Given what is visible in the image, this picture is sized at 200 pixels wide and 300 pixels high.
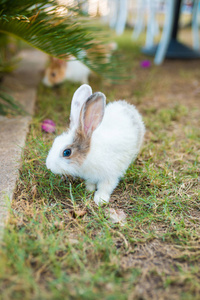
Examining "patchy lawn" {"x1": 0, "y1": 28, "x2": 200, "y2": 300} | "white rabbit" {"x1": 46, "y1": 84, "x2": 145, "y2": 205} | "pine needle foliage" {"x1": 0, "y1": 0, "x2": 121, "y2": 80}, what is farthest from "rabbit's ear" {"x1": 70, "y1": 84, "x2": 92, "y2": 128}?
"pine needle foliage" {"x1": 0, "y1": 0, "x2": 121, "y2": 80}

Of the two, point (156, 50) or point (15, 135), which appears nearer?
point (15, 135)

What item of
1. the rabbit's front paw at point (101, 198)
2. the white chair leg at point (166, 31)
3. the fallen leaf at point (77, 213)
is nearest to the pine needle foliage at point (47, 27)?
the rabbit's front paw at point (101, 198)

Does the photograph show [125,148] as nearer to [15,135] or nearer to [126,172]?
[126,172]

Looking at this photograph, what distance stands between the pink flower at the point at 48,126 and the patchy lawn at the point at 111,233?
0.19 ft

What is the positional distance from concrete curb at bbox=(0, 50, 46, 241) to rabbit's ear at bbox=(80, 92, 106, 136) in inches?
21.8

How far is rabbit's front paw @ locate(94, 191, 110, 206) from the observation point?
1.76m

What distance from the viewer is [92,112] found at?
171 cm

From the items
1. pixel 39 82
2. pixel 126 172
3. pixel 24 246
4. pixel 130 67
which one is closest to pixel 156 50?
pixel 130 67

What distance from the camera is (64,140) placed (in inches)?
69.4

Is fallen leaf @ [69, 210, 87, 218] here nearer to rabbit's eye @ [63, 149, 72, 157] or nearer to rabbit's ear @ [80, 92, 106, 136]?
rabbit's eye @ [63, 149, 72, 157]

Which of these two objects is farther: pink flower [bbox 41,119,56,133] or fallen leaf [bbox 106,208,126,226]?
pink flower [bbox 41,119,56,133]

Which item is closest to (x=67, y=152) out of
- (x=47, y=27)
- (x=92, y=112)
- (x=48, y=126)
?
(x=92, y=112)

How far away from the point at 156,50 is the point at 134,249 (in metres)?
4.58

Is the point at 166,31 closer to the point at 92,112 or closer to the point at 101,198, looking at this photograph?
the point at 92,112
